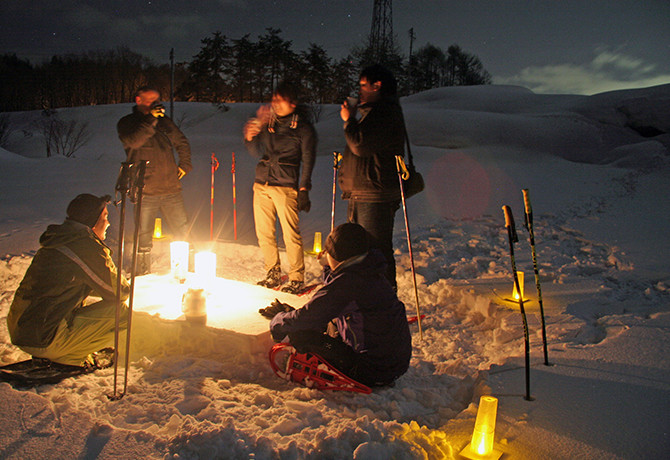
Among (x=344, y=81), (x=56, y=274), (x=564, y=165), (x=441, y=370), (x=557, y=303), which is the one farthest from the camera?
(x=344, y=81)

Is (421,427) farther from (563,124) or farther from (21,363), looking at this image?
(563,124)

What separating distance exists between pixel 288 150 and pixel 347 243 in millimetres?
2144

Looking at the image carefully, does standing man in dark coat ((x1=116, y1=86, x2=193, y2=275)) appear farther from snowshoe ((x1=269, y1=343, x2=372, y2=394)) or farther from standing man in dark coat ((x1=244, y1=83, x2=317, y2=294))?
snowshoe ((x1=269, y1=343, x2=372, y2=394))

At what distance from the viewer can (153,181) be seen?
502 cm

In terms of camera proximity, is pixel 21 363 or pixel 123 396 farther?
pixel 21 363

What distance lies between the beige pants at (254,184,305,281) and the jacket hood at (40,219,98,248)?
199 centimetres

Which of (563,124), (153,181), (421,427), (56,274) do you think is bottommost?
(421,427)

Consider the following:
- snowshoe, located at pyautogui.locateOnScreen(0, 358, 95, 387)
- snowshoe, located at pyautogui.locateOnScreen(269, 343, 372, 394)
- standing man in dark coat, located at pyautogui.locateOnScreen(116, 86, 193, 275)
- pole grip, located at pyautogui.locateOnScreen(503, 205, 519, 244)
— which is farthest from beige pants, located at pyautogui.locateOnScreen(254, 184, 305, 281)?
pole grip, located at pyautogui.locateOnScreen(503, 205, 519, 244)

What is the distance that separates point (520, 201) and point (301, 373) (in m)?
8.85

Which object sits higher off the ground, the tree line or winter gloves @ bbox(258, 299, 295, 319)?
the tree line

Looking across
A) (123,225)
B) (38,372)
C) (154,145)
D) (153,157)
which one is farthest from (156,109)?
(38,372)

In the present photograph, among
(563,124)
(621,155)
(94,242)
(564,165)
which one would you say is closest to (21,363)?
(94,242)

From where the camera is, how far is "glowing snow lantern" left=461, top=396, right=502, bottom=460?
2064mm

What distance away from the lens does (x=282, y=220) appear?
188 inches
